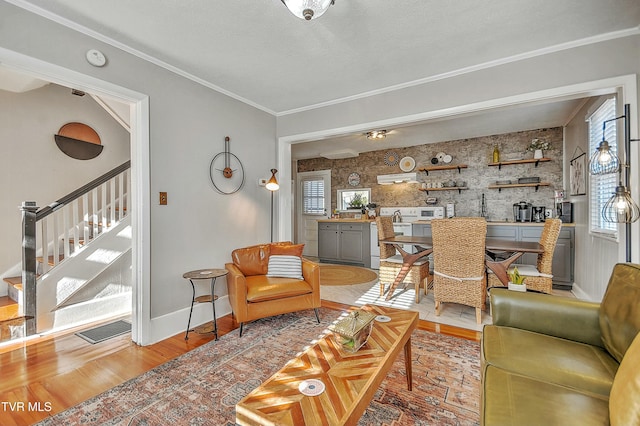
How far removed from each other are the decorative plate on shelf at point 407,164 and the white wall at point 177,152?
354 cm

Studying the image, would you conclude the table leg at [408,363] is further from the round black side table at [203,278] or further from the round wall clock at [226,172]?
the round wall clock at [226,172]

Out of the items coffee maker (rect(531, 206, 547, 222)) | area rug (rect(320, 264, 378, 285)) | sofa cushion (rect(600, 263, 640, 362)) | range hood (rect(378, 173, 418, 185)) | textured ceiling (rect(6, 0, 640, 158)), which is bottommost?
area rug (rect(320, 264, 378, 285))

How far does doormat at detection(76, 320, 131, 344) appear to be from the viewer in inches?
103

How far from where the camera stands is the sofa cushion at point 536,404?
96cm

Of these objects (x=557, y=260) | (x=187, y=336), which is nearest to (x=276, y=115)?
(x=187, y=336)

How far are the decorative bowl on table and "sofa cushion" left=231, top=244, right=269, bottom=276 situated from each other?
1711 millimetres

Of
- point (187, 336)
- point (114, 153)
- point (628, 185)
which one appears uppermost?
point (114, 153)

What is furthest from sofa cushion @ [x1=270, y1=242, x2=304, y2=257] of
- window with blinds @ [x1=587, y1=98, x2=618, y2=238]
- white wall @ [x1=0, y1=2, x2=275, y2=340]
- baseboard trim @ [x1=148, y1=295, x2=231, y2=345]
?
window with blinds @ [x1=587, y1=98, x2=618, y2=238]

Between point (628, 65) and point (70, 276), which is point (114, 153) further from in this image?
point (628, 65)

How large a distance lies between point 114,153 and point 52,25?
8.98 ft

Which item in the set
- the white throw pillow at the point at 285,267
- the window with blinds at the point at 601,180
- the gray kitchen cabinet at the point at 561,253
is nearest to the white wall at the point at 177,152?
the white throw pillow at the point at 285,267

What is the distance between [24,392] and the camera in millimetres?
1812

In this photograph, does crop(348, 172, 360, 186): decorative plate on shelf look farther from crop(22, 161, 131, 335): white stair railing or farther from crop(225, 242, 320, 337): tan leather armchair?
crop(22, 161, 131, 335): white stair railing

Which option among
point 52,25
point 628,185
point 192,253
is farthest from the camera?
point 192,253
